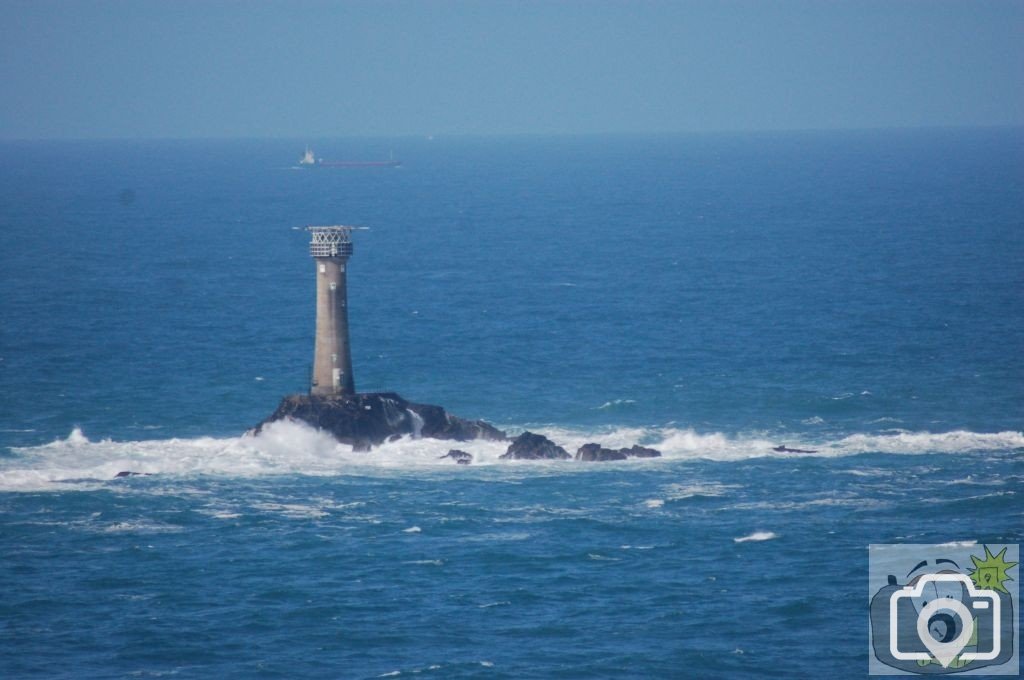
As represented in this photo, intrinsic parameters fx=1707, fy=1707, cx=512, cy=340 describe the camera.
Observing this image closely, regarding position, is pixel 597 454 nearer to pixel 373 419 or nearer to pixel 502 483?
pixel 502 483

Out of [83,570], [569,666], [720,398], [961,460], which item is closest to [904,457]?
[961,460]

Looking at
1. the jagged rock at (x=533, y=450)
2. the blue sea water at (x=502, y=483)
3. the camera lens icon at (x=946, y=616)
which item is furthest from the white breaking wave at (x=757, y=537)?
the jagged rock at (x=533, y=450)

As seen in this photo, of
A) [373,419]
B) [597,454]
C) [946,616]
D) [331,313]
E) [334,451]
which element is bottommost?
[946,616]

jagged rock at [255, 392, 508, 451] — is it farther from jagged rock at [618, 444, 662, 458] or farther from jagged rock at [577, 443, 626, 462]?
jagged rock at [618, 444, 662, 458]

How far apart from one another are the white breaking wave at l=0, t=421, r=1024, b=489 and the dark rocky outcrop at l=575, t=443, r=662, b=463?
2.43 ft

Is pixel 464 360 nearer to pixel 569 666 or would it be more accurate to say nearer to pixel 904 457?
pixel 904 457

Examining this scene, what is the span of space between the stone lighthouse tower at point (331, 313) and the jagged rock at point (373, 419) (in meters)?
1.11

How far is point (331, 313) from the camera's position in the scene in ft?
306

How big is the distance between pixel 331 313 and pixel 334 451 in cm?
769

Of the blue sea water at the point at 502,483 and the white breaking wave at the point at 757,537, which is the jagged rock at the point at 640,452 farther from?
the white breaking wave at the point at 757,537

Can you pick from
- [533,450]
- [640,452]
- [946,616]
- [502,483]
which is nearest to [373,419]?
[533,450]

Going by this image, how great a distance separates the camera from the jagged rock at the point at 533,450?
292 feet

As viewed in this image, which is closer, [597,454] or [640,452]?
[597,454]

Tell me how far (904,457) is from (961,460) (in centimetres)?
285
